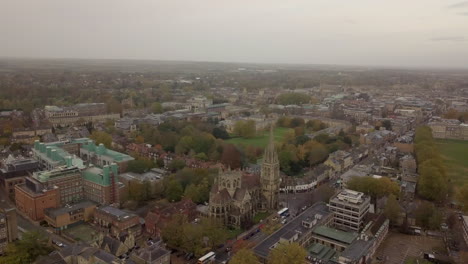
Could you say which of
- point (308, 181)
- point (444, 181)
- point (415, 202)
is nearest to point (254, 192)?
point (308, 181)

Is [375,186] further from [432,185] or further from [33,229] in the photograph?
[33,229]

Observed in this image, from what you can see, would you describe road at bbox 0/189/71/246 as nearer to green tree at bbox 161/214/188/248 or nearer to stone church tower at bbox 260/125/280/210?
green tree at bbox 161/214/188/248

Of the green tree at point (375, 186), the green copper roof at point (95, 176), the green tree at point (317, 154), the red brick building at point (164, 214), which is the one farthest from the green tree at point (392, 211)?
the green copper roof at point (95, 176)

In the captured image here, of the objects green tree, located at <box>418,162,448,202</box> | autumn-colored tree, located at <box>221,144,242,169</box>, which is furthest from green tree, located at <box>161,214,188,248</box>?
green tree, located at <box>418,162,448,202</box>

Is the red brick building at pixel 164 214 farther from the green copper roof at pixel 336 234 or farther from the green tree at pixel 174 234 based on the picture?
the green copper roof at pixel 336 234

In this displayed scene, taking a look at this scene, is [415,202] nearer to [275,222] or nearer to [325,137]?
[275,222]

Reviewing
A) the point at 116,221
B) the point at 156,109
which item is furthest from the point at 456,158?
the point at 156,109

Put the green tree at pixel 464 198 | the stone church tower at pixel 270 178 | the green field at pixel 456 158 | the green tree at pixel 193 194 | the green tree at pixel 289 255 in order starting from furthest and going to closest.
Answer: the green field at pixel 456 158 → the stone church tower at pixel 270 178 → the green tree at pixel 193 194 → the green tree at pixel 464 198 → the green tree at pixel 289 255
